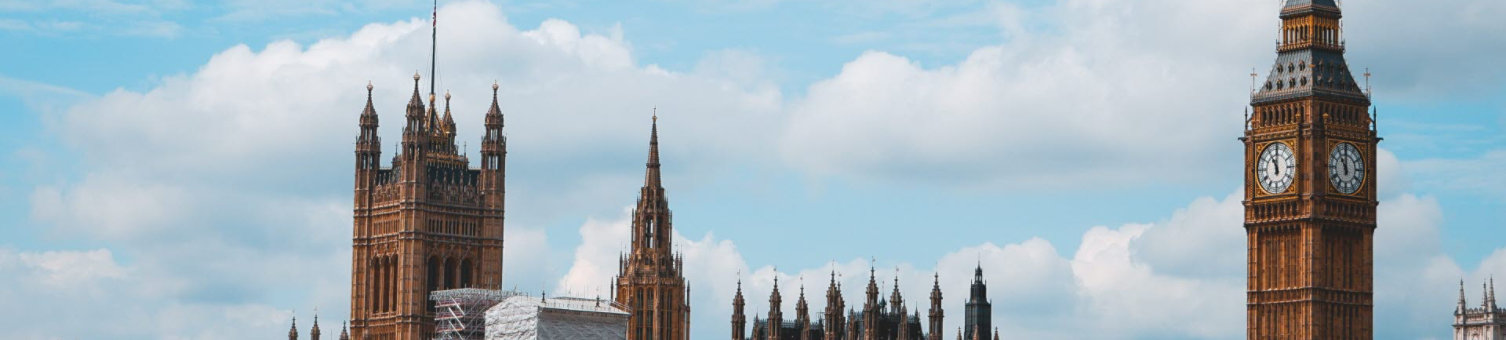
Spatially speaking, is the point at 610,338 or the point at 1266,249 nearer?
the point at 1266,249

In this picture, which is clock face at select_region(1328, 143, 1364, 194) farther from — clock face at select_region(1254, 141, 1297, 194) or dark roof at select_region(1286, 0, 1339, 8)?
dark roof at select_region(1286, 0, 1339, 8)

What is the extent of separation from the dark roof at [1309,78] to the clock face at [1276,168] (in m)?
3.13

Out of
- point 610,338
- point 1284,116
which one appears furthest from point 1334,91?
point 610,338

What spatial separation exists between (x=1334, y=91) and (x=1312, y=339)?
49.1 ft

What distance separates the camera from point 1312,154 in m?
179

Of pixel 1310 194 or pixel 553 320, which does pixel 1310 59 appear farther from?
pixel 553 320

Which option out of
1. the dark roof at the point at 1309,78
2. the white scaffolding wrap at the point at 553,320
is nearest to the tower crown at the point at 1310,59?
the dark roof at the point at 1309,78

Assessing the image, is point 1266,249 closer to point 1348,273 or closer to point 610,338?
point 1348,273

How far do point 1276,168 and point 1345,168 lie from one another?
Answer: 13.3ft

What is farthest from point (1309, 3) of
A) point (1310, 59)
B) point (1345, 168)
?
point (1345, 168)

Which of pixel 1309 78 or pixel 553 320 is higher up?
pixel 1309 78

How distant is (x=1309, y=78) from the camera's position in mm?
181250

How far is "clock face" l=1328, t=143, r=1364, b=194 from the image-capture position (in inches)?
7106

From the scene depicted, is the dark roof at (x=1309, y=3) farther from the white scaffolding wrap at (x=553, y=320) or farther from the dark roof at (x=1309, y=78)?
the white scaffolding wrap at (x=553, y=320)
